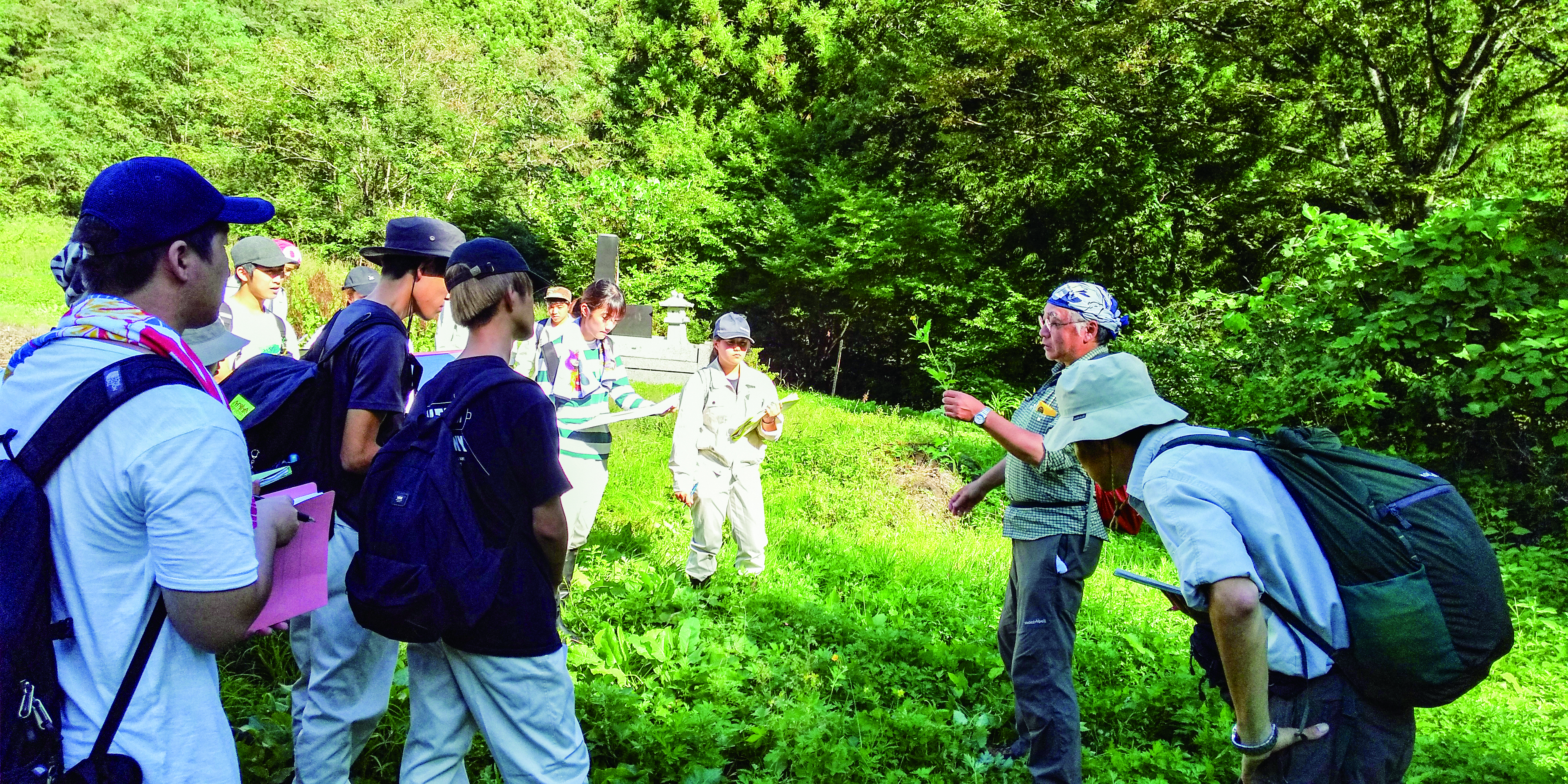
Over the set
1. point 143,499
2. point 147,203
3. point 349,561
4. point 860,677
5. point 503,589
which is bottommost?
point 860,677

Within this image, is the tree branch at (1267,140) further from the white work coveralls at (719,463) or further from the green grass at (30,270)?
the green grass at (30,270)

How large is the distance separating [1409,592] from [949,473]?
8.05m

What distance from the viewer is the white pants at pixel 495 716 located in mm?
2293

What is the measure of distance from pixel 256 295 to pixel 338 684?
3.75m

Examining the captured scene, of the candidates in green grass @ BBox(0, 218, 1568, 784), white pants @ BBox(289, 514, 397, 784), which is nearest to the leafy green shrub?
green grass @ BBox(0, 218, 1568, 784)

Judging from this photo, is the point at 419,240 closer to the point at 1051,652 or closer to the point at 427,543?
the point at 427,543

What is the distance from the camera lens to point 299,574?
1983 mm

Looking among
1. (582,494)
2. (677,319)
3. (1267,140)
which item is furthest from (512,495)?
(1267,140)

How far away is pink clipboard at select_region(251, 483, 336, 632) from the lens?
76.2 inches

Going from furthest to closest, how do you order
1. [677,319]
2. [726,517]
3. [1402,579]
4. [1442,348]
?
[677,319] → [1442,348] → [726,517] → [1402,579]

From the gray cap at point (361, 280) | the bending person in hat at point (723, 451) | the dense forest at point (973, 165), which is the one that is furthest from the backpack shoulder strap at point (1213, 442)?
the dense forest at point (973, 165)

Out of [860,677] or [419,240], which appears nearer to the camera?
[419,240]

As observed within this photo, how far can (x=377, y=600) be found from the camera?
216 centimetres

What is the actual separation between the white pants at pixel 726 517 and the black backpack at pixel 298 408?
112 inches
